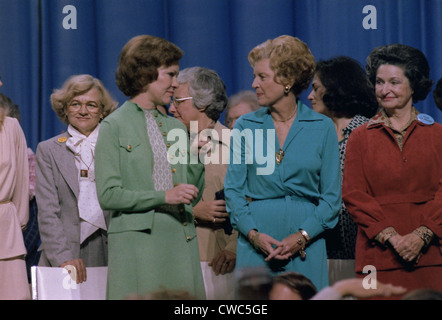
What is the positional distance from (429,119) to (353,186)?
0.47m

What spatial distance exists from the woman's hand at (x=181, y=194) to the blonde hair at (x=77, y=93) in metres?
0.96

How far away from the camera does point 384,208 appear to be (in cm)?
337

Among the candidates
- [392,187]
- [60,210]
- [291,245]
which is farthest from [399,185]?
[60,210]

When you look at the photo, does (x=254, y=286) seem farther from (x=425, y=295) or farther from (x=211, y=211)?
(x=211, y=211)

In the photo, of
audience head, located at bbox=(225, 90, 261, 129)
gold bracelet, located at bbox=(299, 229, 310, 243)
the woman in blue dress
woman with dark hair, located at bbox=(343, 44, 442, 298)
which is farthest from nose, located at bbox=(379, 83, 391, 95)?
audience head, located at bbox=(225, 90, 261, 129)

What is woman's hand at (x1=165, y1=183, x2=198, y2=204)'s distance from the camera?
2984 millimetres

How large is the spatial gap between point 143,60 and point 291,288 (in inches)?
45.4

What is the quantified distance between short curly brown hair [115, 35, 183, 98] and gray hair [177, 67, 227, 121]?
0.81 meters

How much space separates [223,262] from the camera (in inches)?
143

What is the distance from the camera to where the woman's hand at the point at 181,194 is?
2.98 metres

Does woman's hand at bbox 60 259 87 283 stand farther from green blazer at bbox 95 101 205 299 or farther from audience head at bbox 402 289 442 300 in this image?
audience head at bbox 402 289 442 300

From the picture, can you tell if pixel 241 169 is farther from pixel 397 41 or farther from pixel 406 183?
pixel 397 41
